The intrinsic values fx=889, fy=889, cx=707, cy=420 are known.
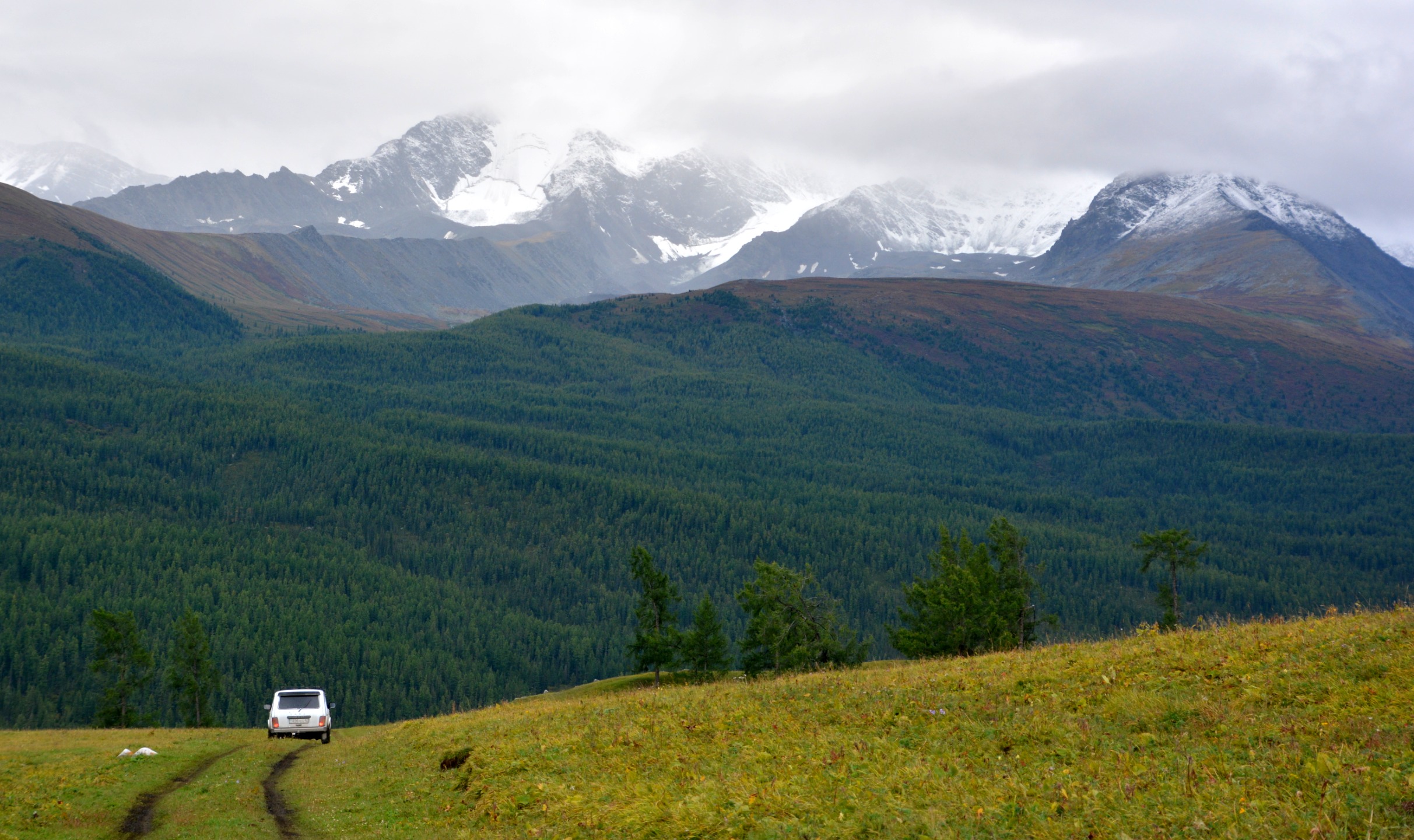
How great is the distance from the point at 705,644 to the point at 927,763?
190 ft

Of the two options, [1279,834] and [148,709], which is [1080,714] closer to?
[1279,834]

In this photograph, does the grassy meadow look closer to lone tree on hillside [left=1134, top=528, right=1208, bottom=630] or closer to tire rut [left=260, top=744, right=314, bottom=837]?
tire rut [left=260, top=744, right=314, bottom=837]

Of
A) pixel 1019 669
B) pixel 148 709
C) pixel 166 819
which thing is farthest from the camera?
pixel 148 709

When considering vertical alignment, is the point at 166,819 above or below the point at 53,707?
above

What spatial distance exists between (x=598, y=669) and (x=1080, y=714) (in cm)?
16797

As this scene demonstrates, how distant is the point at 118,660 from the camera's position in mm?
88312

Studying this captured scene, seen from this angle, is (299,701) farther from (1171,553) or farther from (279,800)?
(1171,553)

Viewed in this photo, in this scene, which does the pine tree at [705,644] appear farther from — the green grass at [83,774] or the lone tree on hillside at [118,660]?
the lone tree on hillside at [118,660]

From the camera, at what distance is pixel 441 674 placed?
165m

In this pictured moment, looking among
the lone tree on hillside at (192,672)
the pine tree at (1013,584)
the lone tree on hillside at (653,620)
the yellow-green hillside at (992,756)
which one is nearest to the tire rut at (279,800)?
the yellow-green hillside at (992,756)

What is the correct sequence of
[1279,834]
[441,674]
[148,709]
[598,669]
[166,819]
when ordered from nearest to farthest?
1. [1279,834]
2. [166,819]
3. [148,709]
4. [441,674]
5. [598,669]

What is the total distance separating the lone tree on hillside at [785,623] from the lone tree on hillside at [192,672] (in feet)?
191

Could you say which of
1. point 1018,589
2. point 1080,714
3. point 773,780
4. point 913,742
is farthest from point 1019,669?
point 1018,589

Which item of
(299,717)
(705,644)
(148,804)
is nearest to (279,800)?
(148,804)
